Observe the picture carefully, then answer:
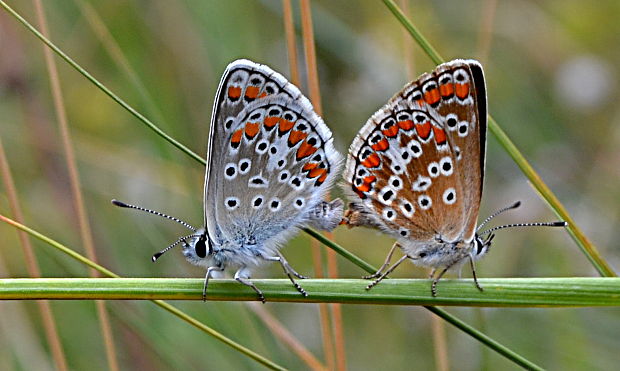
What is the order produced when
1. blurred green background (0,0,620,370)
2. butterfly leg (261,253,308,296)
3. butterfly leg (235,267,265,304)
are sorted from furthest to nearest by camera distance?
blurred green background (0,0,620,370), butterfly leg (235,267,265,304), butterfly leg (261,253,308,296)

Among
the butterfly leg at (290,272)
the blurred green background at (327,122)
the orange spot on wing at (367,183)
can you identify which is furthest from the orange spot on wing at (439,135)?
the blurred green background at (327,122)

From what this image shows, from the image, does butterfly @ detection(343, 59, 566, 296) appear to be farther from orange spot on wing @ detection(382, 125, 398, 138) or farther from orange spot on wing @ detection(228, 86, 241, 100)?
orange spot on wing @ detection(228, 86, 241, 100)

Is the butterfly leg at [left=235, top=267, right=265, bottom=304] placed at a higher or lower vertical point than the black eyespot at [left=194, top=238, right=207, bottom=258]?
lower

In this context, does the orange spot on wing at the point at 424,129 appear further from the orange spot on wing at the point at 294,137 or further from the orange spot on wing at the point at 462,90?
the orange spot on wing at the point at 294,137

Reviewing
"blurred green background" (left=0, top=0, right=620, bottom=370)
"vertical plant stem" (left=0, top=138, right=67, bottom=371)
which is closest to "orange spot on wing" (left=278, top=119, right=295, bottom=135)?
"blurred green background" (left=0, top=0, right=620, bottom=370)

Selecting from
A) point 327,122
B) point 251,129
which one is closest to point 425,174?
point 251,129

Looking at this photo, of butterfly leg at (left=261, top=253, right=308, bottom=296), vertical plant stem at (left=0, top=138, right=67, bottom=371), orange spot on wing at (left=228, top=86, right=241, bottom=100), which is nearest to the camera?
butterfly leg at (left=261, top=253, right=308, bottom=296)

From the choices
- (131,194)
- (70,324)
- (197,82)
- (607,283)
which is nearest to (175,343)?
(70,324)
